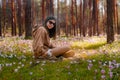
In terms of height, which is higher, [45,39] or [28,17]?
[28,17]

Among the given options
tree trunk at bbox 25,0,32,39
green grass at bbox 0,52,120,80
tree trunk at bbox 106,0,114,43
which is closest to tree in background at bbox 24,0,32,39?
tree trunk at bbox 25,0,32,39

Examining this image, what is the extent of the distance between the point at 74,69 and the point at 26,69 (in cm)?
126

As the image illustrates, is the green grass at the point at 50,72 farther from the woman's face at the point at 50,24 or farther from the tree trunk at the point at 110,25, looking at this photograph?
the tree trunk at the point at 110,25

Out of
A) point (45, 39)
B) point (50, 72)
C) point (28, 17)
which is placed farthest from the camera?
point (28, 17)

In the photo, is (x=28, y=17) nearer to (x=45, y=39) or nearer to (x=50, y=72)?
(x=45, y=39)

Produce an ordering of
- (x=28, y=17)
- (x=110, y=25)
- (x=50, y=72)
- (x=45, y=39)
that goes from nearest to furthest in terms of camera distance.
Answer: (x=50, y=72) → (x=45, y=39) → (x=110, y=25) → (x=28, y=17)

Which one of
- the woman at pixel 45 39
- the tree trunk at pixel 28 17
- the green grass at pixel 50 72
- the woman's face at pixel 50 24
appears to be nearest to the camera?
the green grass at pixel 50 72

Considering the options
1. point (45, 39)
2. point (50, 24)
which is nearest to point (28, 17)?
point (45, 39)

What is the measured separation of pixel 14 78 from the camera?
21.6 ft

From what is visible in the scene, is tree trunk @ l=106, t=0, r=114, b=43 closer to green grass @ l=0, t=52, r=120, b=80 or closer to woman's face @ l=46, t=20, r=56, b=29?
woman's face @ l=46, t=20, r=56, b=29

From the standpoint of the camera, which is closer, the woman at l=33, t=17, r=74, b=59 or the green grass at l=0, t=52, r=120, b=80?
the green grass at l=0, t=52, r=120, b=80

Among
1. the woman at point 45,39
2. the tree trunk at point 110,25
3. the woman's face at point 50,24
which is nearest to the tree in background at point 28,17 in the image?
the tree trunk at point 110,25

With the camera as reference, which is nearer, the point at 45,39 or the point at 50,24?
the point at 50,24

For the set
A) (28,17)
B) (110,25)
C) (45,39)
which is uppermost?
(28,17)
